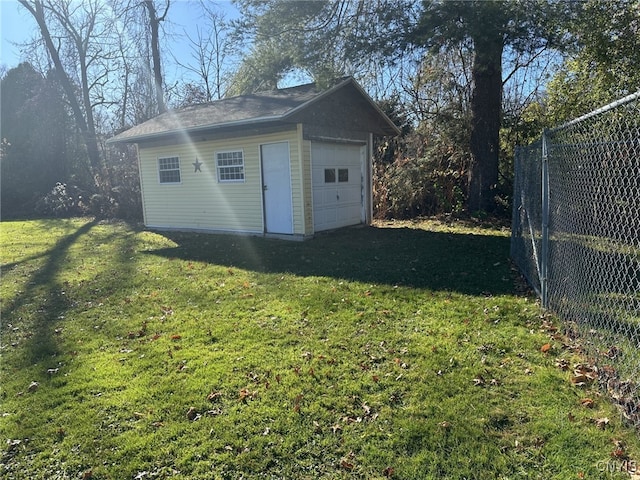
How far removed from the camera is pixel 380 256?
835 centimetres

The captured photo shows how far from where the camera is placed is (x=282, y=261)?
8250 mm

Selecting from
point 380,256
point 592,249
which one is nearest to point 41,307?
point 380,256

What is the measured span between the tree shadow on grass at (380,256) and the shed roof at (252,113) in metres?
2.90

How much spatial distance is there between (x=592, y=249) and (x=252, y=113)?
8058 mm

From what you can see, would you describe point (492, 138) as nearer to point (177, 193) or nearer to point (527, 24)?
point (527, 24)

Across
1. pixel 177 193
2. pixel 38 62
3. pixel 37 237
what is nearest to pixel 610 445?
pixel 177 193

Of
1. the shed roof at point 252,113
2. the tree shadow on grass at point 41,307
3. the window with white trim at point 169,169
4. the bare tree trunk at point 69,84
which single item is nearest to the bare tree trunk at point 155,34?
the bare tree trunk at point 69,84

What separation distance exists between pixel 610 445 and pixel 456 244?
6.79 metres

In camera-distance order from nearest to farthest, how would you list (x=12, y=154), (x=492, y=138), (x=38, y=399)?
(x=38, y=399) → (x=492, y=138) → (x=12, y=154)

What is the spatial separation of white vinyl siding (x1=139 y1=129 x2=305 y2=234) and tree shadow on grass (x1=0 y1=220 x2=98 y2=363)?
4.11 metres

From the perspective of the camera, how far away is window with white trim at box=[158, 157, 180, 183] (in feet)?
42.4

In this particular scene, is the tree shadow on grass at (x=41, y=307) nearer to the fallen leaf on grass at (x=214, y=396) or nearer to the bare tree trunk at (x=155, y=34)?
the fallen leaf on grass at (x=214, y=396)

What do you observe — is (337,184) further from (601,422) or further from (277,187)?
(601,422)

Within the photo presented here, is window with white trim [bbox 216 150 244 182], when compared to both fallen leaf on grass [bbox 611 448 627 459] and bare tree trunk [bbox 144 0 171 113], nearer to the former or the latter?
fallen leaf on grass [bbox 611 448 627 459]
